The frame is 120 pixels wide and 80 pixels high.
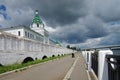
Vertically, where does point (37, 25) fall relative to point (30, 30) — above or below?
above

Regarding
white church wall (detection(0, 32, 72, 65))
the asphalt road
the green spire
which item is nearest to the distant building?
the green spire

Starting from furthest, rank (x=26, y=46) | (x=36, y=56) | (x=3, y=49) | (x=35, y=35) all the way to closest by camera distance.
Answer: (x=35, y=35)
(x=36, y=56)
(x=26, y=46)
(x=3, y=49)

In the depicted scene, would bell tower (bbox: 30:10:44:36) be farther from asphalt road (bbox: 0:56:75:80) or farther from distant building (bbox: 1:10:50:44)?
asphalt road (bbox: 0:56:75:80)

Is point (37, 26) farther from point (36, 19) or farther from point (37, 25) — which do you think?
point (36, 19)

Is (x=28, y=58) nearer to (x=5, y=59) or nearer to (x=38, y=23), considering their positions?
(x=5, y=59)

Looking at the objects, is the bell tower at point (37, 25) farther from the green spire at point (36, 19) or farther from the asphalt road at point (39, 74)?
the asphalt road at point (39, 74)

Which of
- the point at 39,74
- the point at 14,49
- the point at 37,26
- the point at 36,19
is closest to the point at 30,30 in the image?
the point at 37,26

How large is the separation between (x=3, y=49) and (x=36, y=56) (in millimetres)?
16129

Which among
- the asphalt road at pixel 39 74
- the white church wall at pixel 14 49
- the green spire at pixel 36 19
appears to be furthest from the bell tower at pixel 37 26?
the asphalt road at pixel 39 74

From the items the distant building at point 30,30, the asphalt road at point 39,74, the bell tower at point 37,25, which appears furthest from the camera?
the bell tower at point 37,25

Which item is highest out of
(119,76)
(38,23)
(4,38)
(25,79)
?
(38,23)

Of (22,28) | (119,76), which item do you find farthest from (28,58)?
(22,28)

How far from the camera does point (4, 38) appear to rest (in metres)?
24.3

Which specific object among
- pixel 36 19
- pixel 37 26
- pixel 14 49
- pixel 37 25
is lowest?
pixel 14 49
